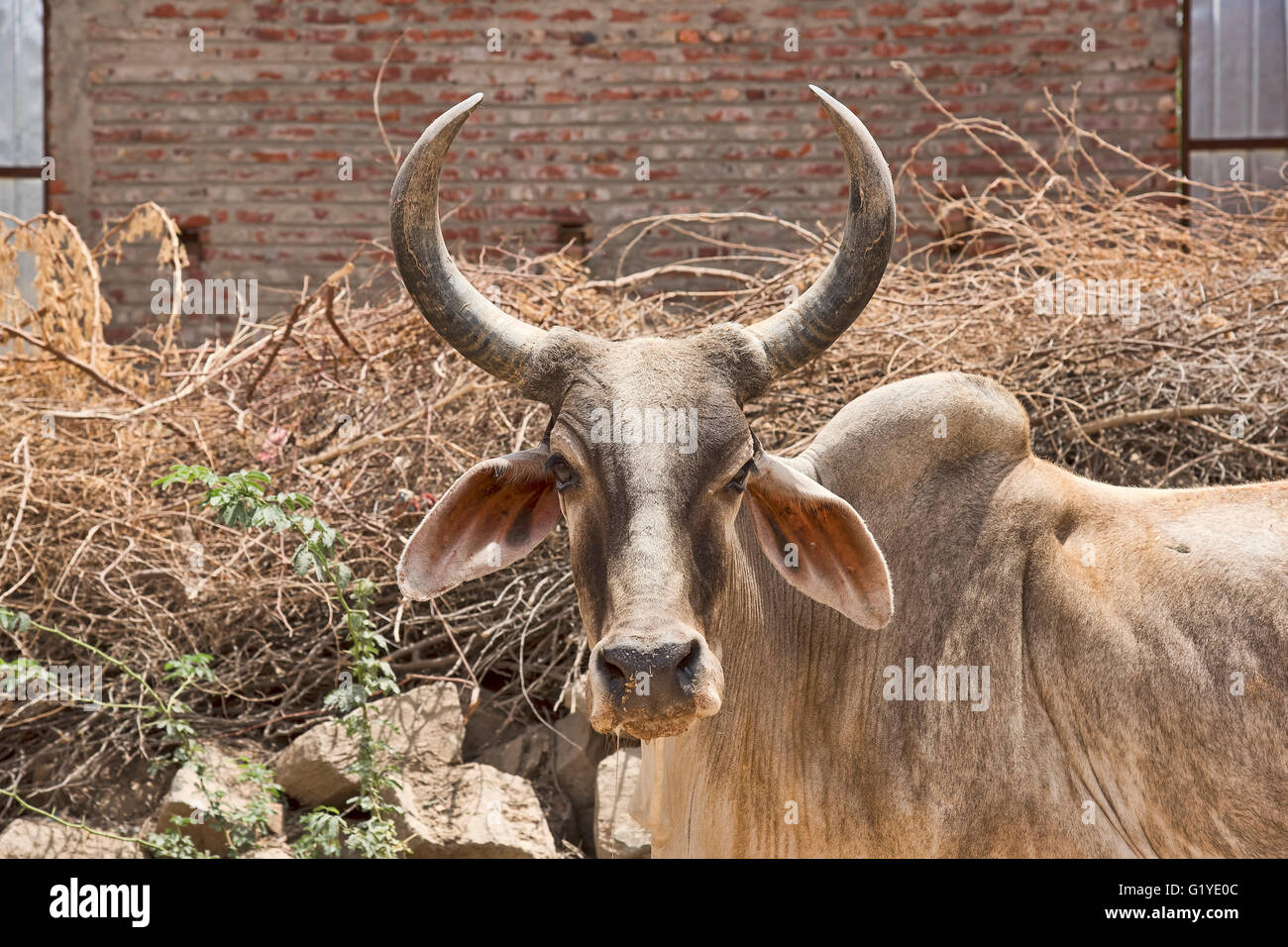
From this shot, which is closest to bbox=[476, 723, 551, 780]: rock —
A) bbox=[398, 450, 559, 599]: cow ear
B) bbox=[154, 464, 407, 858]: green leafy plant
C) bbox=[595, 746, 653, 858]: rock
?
bbox=[595, 746, 653, 858]: rock

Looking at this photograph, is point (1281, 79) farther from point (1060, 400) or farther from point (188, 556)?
point (188, 556)

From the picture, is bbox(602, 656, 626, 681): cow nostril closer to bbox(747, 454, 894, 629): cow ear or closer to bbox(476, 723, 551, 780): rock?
bbox(747, 454, 894, 629): cow ear

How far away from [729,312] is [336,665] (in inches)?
83.1

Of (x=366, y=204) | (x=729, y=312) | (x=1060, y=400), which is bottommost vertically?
(x=1060, y=400)

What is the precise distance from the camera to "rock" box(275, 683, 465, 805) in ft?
14.4

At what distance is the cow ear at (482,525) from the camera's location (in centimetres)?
300

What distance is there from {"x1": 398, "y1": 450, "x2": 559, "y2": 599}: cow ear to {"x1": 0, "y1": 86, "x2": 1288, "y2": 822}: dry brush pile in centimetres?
139

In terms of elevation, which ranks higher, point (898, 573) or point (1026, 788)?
point (898, 573)

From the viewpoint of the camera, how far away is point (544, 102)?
7949mm

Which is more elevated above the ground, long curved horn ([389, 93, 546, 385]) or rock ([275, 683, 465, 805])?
long curved horn ([389, 93, 546, 385])

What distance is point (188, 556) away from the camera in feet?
15.8

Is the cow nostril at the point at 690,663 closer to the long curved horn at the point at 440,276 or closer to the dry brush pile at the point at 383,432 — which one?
the long curved horn at the point at 440,276

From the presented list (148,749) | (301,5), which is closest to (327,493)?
(148,749)

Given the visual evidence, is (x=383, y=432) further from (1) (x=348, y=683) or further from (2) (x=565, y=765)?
(2) (x=565, y=765)
